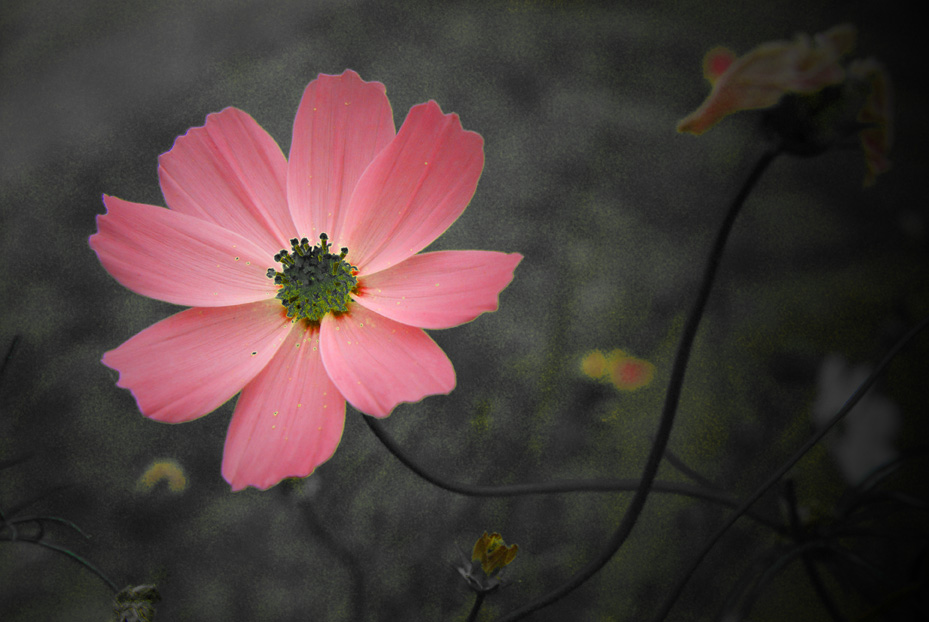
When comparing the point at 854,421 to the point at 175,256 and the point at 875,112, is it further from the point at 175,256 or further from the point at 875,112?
the point at 175,256

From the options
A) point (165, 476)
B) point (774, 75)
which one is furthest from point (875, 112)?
point (165, 476)

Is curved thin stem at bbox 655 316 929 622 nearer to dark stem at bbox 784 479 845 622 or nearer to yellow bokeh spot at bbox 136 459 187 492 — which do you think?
dark stem at bbox 784 479 845 622

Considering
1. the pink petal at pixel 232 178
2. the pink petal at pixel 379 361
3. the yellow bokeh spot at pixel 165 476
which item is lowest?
the yellow bokeh spot at pixel 165 476

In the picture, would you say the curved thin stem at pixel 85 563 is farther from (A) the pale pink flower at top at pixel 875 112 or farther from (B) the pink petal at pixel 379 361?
(A) the pale pink flower at top at pixel 875 112

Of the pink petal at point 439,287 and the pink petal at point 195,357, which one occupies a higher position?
the pink petal at point 439,287

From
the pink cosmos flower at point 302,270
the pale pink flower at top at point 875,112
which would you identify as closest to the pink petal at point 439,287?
the pink cosmos flower at point 302,270

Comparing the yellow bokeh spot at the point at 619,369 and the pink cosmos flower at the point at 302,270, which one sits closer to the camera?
the pink cosmos flower at the point at 302,270

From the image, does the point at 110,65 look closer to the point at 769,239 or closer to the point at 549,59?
the point at 549,59

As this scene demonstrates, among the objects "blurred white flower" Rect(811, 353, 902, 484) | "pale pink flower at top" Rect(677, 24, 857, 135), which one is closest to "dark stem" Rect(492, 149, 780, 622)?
"pale pink flower at top" Rect(677, 24, 857, 135)
